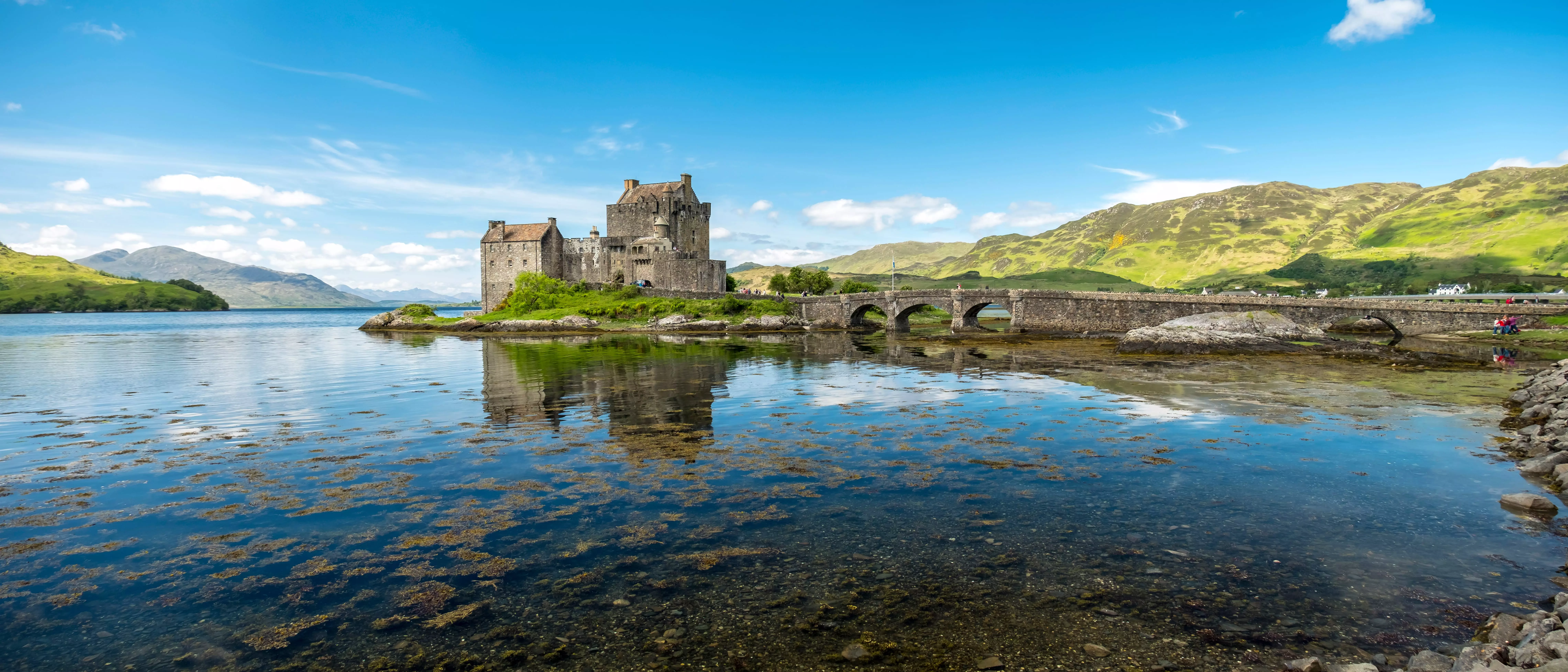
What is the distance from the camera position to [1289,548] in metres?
11.1

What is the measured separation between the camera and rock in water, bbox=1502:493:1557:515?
12.7m

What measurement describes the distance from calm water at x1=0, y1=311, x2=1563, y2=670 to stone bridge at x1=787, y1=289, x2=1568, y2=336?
41522 millimetres

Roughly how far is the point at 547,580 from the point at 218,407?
944 inches

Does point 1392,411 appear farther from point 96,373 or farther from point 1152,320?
point 96,373

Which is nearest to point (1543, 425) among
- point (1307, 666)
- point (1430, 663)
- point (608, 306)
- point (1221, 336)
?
point (1430, 663)

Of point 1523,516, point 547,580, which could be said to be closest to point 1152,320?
point 1523,516

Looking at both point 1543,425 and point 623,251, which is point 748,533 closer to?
point 1543,425

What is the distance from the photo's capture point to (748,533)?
1185cm

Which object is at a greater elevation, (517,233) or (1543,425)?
(517,233)

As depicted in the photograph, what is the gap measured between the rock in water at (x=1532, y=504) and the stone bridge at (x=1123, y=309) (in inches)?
2116

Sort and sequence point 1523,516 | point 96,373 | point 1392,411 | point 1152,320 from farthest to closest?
point 1152,320 → point 96,373 → point 1392,411 → point 1523,516

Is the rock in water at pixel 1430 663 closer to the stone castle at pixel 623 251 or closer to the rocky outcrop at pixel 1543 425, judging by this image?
the rocky outcrop at pixel 1543 425

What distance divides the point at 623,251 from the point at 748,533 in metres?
96.8

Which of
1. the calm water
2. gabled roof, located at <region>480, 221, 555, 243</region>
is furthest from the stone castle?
the calm water
